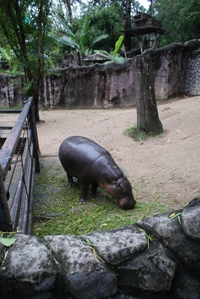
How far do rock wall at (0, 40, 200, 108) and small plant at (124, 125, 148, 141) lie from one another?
173 inches

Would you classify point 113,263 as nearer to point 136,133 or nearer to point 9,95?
point 136,133

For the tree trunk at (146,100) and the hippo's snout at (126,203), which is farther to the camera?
the tree trunk at (146,100)

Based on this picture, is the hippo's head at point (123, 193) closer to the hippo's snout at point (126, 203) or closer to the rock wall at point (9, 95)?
the hippo's snout at point (126, 203)

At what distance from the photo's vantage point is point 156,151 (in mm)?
4684

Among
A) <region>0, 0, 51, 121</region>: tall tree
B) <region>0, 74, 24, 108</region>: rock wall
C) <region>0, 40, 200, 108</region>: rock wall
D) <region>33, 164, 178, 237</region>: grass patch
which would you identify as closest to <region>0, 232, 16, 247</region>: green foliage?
<region>33, 164, 178, 237</region>: grass patch

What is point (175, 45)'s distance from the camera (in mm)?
9500

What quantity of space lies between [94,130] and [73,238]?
505cm

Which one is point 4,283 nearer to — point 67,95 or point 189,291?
point 189,291

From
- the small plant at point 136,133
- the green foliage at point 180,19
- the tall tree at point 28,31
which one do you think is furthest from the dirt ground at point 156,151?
the green foliage at point 180,19

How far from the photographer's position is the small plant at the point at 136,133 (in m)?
5.32

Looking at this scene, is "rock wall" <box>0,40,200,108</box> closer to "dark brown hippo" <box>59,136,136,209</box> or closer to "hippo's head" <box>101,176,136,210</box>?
"dark brown hippo" <box>59,136,136,209</box>

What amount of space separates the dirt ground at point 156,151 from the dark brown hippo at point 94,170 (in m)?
0.36

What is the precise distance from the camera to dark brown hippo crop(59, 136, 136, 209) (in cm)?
299

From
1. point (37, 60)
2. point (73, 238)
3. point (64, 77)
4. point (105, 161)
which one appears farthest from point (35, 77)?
point (73, 238)
